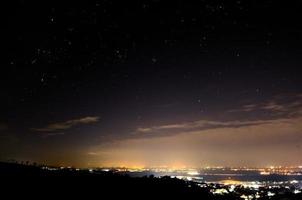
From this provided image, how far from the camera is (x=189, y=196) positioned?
179 ft

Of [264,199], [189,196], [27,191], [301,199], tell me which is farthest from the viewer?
[264,199]

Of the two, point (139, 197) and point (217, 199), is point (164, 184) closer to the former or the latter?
point (217, 199)

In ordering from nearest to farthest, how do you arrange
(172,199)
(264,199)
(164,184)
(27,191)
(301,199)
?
1. (27,191)
2. (172,199)
3. (164,184)
4. (301,199)
5. (264,199)

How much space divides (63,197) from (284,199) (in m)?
45.7

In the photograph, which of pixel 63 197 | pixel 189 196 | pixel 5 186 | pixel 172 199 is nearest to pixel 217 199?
pixel 189 196

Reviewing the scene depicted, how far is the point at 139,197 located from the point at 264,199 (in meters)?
34.9

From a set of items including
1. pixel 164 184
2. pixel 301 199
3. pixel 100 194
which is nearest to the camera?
pixel 100 194

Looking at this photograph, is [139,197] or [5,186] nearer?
[5,186]

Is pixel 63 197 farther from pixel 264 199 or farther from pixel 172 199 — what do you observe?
pixel 264 199

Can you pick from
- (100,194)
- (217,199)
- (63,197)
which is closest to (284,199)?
(217,199)

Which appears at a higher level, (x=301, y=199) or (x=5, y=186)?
(x=5, y=186)

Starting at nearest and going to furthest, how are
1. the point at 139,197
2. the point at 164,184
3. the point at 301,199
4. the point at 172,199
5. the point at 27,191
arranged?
the point at 27,191, the point at 139,197, the point at 172,199, the point at 164,184, the point at 301,199

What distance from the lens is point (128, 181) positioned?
5569 cm

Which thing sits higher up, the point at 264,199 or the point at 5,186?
the point at 5,186
